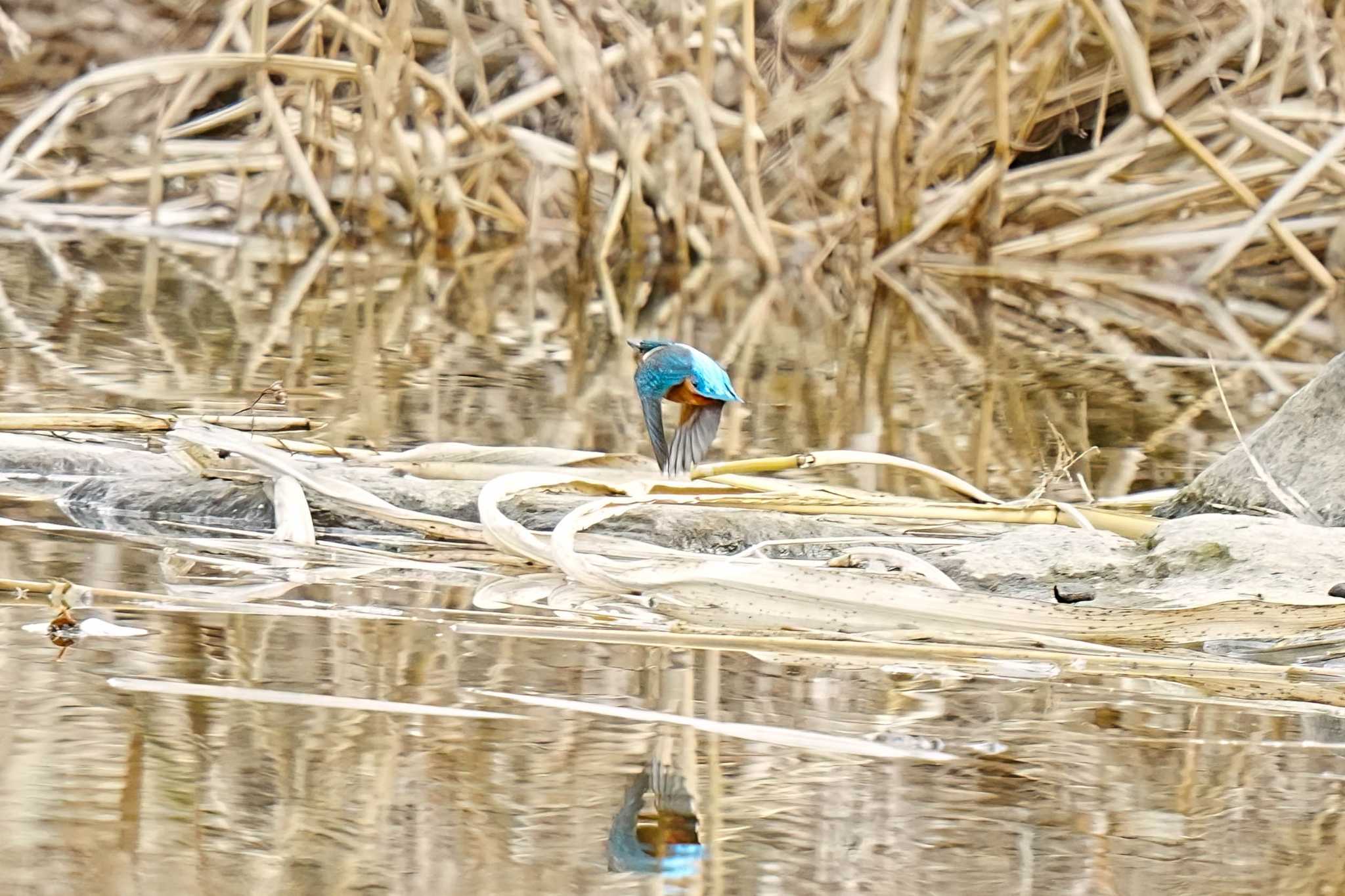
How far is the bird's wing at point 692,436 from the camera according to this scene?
7.82ft

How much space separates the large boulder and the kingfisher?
668mm

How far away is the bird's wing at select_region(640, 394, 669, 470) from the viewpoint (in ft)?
7.68

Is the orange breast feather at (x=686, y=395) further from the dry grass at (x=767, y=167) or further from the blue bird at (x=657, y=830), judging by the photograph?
the dry grass at (x=767, y=167)

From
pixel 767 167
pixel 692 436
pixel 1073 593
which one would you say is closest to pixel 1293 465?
pixel 1073 593

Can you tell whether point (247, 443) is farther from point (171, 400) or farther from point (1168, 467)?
point (1168, 467)

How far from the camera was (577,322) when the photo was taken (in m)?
5.27

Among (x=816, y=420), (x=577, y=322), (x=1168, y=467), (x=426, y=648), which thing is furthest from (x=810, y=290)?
(x=426, y=648)

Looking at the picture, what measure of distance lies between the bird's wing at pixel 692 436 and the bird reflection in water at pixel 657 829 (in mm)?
976

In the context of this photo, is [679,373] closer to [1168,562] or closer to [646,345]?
[646,345]

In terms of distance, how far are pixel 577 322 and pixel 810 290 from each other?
1555 mm

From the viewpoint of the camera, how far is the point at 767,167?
762cm

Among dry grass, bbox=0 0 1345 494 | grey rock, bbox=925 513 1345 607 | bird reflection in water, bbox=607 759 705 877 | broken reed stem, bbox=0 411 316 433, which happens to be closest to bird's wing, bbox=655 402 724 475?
grey rock, bbox=925 513 1345 607

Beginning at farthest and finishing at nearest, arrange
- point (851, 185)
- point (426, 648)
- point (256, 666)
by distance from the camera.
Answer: point (851, 185) → point (426, 648) → point (256, 666)

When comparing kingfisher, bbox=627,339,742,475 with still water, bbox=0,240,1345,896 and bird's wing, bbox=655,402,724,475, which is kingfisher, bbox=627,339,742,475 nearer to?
bird's wing, bbox=655,402,724,475
